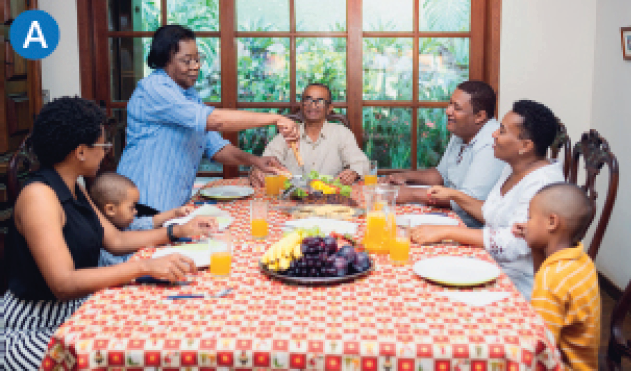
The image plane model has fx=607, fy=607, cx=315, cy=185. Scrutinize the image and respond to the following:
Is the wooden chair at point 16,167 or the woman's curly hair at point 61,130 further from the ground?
the woman's curly hair at point 61,130

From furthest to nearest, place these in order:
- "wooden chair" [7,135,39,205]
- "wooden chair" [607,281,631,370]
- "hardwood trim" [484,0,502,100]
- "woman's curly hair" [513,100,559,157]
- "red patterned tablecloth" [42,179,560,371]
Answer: "hardwood trim" [484,0,502,100] < "woman's curly hair" [513,100,559,157] < "wooden chair" [7,135,39,205] < "wooden chair" [607,281,631,370] < "red patterned tablecloth" [42,179,560,371]

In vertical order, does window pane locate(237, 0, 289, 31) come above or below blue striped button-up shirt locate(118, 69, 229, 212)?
above

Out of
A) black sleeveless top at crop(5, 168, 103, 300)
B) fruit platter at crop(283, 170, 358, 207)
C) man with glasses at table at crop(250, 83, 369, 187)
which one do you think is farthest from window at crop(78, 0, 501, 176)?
black sleeveless top at crop(5, 168, 103, 300)

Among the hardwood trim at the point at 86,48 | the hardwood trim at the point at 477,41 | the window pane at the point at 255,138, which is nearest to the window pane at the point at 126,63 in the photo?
the hardwood trim at the point at 86,48

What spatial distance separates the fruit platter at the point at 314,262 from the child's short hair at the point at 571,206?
57 cm

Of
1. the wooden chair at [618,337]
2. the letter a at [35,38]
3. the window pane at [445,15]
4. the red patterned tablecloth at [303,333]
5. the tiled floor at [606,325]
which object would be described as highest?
the window pane at [445,15]

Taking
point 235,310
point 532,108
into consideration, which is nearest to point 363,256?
point 235,310

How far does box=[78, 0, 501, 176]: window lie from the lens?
3822mm

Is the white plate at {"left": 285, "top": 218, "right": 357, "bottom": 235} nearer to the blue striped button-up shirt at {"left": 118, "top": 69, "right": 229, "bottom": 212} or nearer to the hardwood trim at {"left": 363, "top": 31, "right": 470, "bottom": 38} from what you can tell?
the blue striped button-up shirt at {"left": 118, "top": 69, "right": 229, "bottom": 212}

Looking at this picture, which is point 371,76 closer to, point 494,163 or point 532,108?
point 494,163

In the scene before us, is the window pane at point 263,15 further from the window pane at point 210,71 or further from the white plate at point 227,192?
the white plate at point 227,192

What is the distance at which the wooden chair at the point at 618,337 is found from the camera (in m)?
1.56

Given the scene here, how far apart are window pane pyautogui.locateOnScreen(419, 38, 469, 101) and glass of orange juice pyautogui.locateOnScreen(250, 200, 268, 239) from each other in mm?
2244

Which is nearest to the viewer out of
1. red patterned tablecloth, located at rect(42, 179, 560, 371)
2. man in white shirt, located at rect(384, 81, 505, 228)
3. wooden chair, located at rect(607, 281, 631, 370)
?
red patterned tablecloth, located at rect(42, 179, 560, 371)
